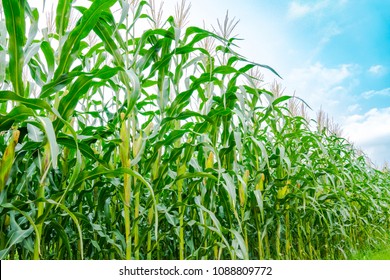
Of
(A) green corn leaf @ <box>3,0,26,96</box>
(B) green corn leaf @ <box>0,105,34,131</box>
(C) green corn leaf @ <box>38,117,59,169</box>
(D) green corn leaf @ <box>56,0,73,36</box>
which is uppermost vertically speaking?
(D) green corn leaf @ <box>56,0,73,36</box>

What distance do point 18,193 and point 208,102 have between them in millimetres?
992

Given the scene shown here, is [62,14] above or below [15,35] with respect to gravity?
above

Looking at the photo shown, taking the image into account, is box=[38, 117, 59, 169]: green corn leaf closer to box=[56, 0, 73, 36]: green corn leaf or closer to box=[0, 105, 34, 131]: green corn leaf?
box=[0, 105, 34, 131]: green corn leaf

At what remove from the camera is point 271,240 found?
9.68 feet

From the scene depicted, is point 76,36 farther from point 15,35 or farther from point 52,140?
point 52,140

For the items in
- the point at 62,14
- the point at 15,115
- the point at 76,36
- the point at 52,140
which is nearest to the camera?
the point at 52,140

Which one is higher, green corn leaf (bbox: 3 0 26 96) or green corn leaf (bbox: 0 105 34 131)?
green corn leaf (bbox: 3 0 26 96)

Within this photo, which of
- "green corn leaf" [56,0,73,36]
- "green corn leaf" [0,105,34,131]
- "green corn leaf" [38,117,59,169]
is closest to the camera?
"green corn leaf" [38,117,59,169]

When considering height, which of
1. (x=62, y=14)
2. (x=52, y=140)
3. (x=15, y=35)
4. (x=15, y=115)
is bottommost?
(x=52, y=140)

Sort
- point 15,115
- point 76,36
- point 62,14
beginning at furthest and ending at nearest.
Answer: point 62,14
point 76,36
point 15,115

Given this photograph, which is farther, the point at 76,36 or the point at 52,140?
the point at 76,36

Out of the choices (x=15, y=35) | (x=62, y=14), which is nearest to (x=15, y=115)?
(x=15, y=35)

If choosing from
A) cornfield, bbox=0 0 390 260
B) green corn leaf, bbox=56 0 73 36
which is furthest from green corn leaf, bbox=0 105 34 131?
green corn leaf, bbox=56 0 73 36

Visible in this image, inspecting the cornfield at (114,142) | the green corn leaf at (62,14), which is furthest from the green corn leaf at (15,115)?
the green corn leaf at (62,14)
